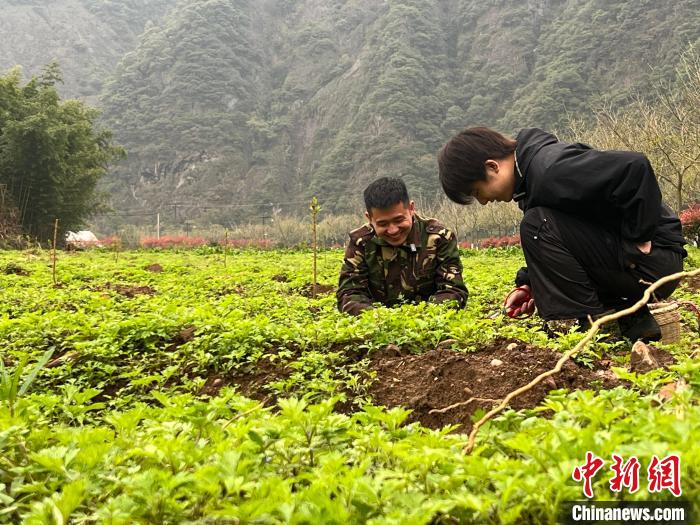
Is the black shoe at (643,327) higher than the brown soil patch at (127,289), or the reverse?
the brown soil patch at (127,289)

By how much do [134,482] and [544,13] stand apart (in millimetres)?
94336

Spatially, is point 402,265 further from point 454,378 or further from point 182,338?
point 454,378

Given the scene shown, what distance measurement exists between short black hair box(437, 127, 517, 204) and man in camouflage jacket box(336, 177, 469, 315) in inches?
43.5

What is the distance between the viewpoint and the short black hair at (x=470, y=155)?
3.59 metres

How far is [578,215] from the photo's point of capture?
11.4 ft

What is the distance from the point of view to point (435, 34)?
9038 cm

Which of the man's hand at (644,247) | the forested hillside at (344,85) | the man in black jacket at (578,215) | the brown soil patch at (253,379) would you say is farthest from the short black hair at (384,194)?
the forested hillside at (344,85)

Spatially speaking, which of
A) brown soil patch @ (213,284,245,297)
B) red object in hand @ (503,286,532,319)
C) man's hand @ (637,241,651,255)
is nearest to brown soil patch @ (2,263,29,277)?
brown soil patch @ (213,284,245,297)

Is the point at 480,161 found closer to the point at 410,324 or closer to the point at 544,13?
the point at 410,324

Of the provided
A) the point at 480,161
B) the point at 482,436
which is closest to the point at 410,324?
the point at 480,161

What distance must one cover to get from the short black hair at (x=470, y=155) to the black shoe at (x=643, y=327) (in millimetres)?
1260

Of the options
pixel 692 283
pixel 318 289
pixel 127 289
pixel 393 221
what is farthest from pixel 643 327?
pixel 127 289

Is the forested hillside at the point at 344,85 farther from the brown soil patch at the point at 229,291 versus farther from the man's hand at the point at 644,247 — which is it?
the man's hand at the point at 644,247

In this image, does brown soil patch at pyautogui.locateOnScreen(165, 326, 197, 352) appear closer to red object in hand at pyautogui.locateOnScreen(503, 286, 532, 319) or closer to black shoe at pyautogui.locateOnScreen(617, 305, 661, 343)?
red object in hand at pyautogui.locateOnScreen(503, 286, 532, 319)
